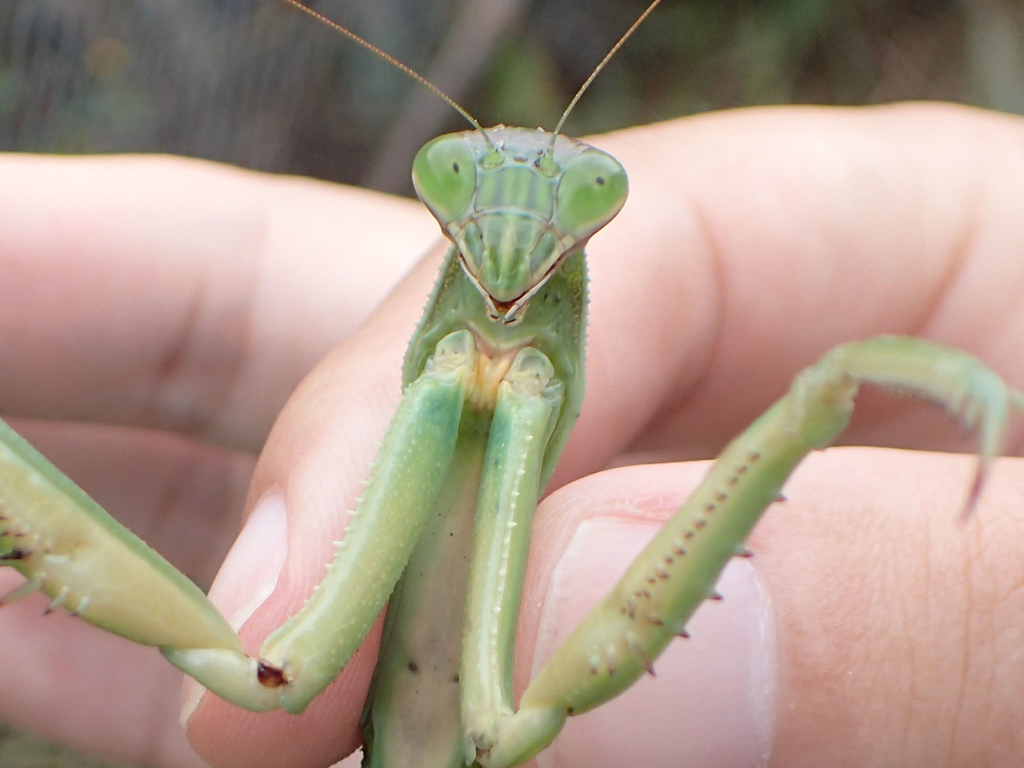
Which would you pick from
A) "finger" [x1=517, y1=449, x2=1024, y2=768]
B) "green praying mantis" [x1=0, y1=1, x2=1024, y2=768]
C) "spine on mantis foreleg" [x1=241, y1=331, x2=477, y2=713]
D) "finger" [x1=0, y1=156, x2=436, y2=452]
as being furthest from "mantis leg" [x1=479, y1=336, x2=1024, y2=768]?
"finger" [x1=0, y1=156, x2=436, y2=452]

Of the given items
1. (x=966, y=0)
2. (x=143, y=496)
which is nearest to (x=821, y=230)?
(x=143, y=496)

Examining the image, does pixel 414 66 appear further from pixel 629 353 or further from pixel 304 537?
pixel 304 537

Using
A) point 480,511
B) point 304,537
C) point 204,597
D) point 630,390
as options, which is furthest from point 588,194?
point 630,390

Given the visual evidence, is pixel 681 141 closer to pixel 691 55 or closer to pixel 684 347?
pixel 684 347

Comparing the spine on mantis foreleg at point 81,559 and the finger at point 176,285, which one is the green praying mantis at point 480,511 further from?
the finger at point 176,285

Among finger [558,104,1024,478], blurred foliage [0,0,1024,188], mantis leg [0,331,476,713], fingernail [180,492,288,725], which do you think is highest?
blurred foliage [0,0,1024,188]

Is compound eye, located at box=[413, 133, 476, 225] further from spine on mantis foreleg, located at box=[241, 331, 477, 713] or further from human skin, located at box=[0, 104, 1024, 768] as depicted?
human skin, located at box=[0, 104, 1024, 768]

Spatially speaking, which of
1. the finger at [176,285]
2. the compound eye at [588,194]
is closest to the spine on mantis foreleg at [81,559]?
the compound eye at [588,194]
